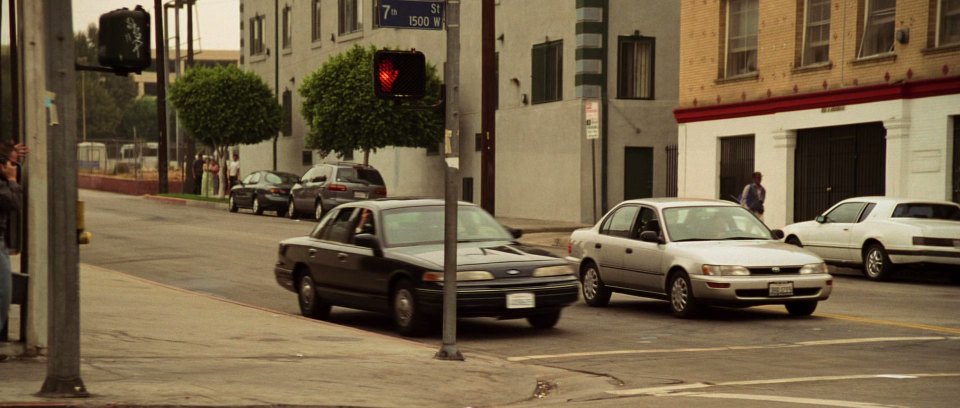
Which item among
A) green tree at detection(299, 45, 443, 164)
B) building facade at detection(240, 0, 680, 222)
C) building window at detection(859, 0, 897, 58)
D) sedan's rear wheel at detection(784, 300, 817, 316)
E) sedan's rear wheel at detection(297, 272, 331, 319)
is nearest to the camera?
sedan's rear wheel at detection(784, 300, 817, 316)

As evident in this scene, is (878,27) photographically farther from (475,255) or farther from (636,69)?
(475,255)

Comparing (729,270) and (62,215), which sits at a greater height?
(62,215)

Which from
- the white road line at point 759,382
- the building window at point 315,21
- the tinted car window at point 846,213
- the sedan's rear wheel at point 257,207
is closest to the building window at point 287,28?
the building window at point 315,21

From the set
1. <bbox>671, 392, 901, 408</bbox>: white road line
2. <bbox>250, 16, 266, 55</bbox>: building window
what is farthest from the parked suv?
<bbox>671, 392, 901, 408</bbox>: white road line

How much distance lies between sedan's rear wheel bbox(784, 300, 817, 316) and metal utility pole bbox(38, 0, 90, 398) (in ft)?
31.0

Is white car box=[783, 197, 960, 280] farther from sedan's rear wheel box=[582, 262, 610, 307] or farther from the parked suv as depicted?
the parked suv

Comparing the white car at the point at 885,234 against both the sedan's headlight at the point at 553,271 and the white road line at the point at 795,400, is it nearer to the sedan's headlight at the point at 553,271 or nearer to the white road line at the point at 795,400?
the sedan's headlight at the point at 553,271

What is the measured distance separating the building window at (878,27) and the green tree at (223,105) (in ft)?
96.2

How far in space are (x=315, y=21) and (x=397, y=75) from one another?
46.0 meters

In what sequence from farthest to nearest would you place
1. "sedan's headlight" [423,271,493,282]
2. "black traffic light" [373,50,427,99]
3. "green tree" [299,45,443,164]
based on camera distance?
"green tree" [299,45,443,164]
"sedan's headlight" [423,271,493,282]
"black traffic light" [373,50,427,99]

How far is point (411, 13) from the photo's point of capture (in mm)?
12477

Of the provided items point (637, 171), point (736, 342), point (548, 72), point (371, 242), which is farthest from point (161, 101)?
point (736, 342)

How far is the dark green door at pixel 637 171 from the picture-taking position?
39.2 m

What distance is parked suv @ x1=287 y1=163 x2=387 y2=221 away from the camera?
124 ft
